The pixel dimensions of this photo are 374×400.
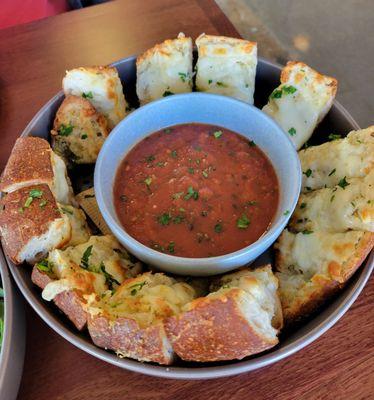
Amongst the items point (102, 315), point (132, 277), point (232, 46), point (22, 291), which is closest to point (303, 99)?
point (232, 46)

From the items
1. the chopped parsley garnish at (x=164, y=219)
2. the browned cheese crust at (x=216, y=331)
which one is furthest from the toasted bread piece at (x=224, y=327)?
the chopped parsley garnish at (x=164, y=219)

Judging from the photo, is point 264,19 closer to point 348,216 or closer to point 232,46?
point 232,46

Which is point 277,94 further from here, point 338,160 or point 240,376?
point 240,376

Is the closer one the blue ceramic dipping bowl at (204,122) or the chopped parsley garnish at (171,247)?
the blue ceramic dipping bowl at (204,122)

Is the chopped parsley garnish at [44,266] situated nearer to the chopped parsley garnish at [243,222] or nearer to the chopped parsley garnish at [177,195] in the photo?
the chopped parsley garnish at [177,195]

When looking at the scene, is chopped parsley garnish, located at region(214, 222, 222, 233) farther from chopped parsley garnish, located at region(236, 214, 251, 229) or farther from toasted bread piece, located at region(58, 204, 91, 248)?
toasted bread piece, located at region(58, 204, 91, 248)

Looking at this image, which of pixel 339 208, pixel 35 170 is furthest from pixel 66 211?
pixel 339 208

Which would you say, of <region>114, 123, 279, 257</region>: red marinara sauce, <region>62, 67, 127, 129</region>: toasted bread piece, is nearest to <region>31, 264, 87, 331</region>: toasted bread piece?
<region>114, 123, 279, 257</region>: red marinara sauce

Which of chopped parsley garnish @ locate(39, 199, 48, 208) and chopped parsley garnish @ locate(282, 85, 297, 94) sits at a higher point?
chopped parsley garnish @ locate(39, 199, 48, 208)
